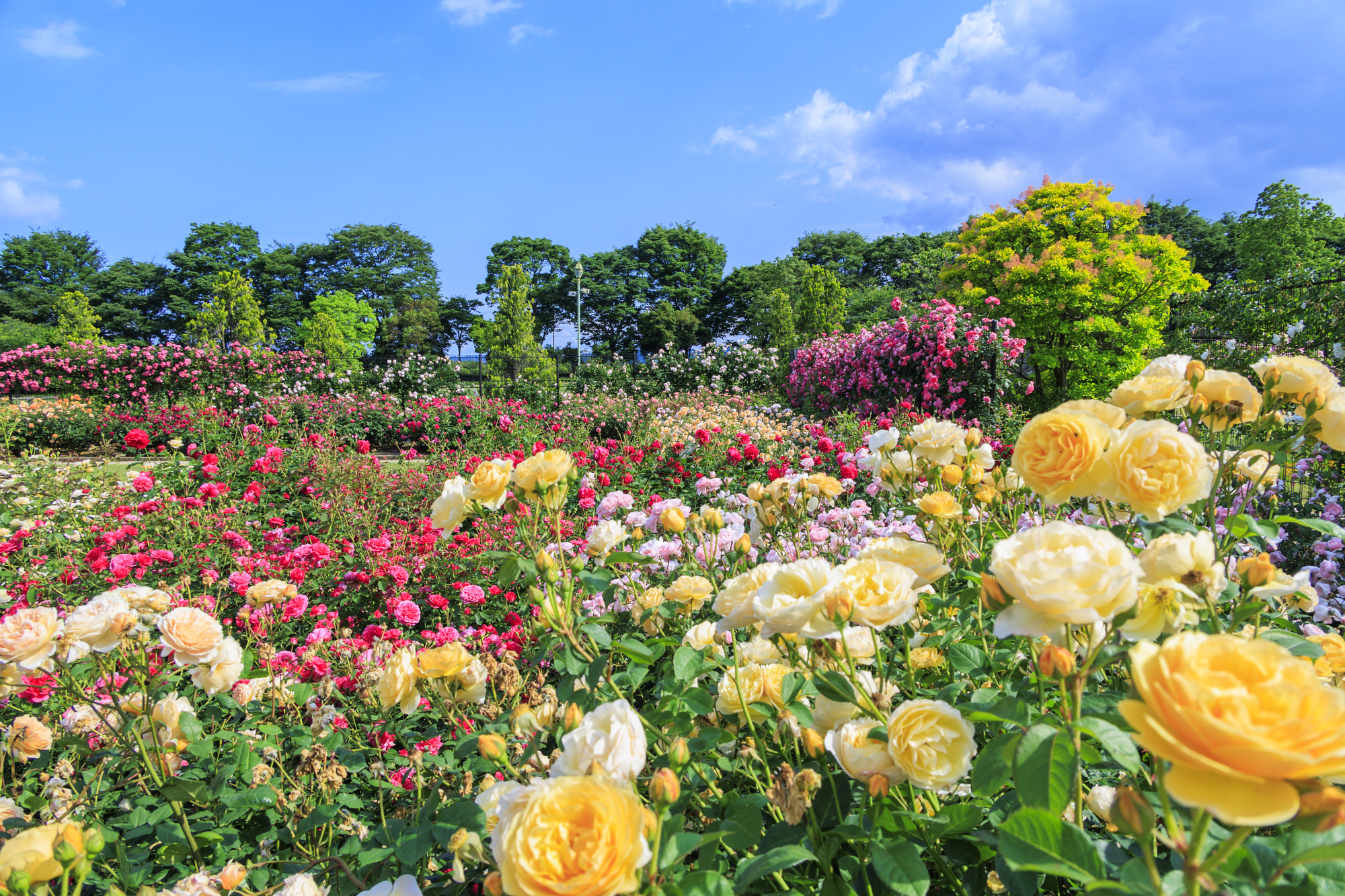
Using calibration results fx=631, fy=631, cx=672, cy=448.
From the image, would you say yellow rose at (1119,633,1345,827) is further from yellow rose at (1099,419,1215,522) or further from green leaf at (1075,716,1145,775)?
yellow rose at (1099,419,1215,522)

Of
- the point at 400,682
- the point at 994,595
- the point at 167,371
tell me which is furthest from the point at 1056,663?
the point at 167,371

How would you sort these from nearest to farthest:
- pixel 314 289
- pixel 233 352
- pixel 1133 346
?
pixel 1133 346 → pixel 233 352 → pixel 314 289

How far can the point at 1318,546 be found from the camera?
260 cm

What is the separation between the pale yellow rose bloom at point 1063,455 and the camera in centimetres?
80

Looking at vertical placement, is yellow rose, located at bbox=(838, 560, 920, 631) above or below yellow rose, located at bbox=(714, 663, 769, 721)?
above

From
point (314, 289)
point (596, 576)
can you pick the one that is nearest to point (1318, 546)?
point (596, 576)

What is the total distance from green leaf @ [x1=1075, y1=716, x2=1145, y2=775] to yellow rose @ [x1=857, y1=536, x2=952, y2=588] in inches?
11.5

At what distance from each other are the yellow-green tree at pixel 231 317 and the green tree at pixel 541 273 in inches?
544

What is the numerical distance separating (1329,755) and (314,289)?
40.5 metres

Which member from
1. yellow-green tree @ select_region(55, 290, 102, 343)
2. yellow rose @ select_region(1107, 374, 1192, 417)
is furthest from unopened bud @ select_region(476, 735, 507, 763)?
yellow-green tree @ select_region(55, 290, 102, 343)

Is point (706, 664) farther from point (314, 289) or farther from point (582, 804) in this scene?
point (314, 289)

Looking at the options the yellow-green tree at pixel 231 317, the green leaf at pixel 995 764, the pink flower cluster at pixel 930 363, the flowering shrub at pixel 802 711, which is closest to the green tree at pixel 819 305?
the pink flower cluster at pixel 930 363

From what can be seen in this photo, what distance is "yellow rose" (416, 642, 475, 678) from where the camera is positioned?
109 centimetres

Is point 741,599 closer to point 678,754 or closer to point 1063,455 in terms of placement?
point 678,754
